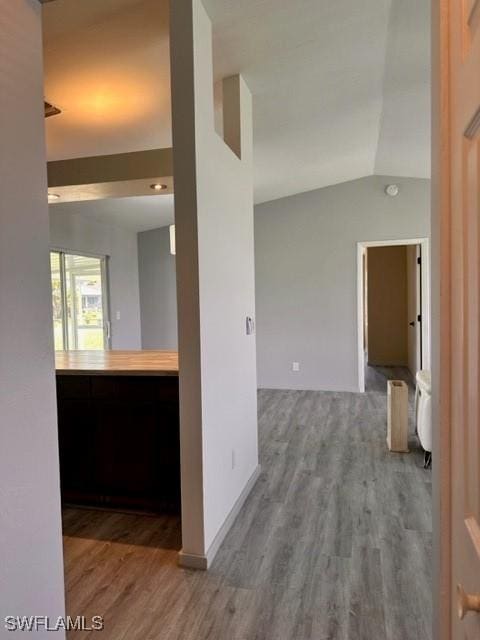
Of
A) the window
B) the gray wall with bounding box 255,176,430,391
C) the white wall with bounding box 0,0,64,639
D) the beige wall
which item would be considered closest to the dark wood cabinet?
the white wall with bounding box 0,0,64,639

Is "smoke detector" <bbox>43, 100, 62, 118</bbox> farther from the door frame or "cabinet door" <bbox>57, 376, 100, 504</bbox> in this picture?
the door frame

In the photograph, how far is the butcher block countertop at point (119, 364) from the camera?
2.59m

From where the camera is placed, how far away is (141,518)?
2699 mm

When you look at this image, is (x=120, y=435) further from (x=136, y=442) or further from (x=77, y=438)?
(x=77, y=438)

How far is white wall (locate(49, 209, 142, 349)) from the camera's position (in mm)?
5152

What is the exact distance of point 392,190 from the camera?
5559 millimetres

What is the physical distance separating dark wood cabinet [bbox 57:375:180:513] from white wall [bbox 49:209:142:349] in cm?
288

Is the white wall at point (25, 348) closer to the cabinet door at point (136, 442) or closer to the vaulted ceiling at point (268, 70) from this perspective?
the vaulted ceiling at point (268, 70)

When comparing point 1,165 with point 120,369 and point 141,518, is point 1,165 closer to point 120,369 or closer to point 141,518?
point 120,369

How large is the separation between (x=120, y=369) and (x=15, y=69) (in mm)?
1825

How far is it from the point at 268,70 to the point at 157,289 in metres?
4.55

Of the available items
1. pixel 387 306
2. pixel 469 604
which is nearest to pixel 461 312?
pixel 469 604

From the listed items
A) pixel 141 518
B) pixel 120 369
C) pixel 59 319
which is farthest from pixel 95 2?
pixel 59 319

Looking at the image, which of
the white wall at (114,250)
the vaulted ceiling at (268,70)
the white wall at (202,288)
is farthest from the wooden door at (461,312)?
the white wall at (114,250)
